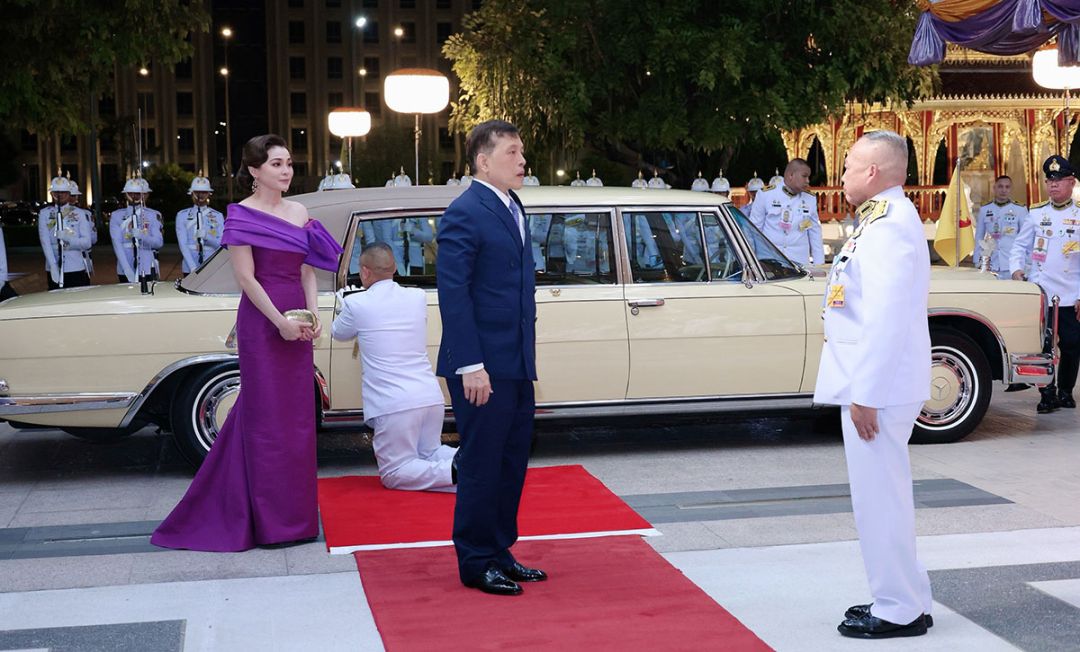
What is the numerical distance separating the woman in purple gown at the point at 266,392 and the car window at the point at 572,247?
200 cm

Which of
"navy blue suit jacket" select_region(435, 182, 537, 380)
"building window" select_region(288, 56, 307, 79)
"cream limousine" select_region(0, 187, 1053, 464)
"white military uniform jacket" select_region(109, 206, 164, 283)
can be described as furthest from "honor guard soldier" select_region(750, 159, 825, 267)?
"building window" select_region(288, 56, 307, 79)

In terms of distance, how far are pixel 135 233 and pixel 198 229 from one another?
66 cm

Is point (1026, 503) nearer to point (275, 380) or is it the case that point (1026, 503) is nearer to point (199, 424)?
point (275, 380)

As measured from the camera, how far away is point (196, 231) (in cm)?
1473

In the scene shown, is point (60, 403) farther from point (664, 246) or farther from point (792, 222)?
point (792, 222)

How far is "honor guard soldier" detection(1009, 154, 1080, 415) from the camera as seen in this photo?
1014cm

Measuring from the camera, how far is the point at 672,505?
7.06 metres

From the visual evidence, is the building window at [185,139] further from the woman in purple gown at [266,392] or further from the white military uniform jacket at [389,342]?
the woman in purple gown at [266,392]

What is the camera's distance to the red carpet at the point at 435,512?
6.39m

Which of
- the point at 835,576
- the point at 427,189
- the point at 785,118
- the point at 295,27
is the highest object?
the point at 295,27

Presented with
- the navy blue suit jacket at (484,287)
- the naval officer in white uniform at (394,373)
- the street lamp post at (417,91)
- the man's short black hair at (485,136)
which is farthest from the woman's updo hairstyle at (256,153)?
the street lamp post at (417,91)

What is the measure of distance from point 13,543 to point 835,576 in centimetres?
377

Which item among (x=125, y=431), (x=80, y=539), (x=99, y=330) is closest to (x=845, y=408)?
(x=80, y=539)

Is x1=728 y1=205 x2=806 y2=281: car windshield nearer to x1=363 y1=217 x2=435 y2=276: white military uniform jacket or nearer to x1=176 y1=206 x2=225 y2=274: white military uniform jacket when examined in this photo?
x1=363 y1=217 x2=435 y2=276: white military uniform jacket
